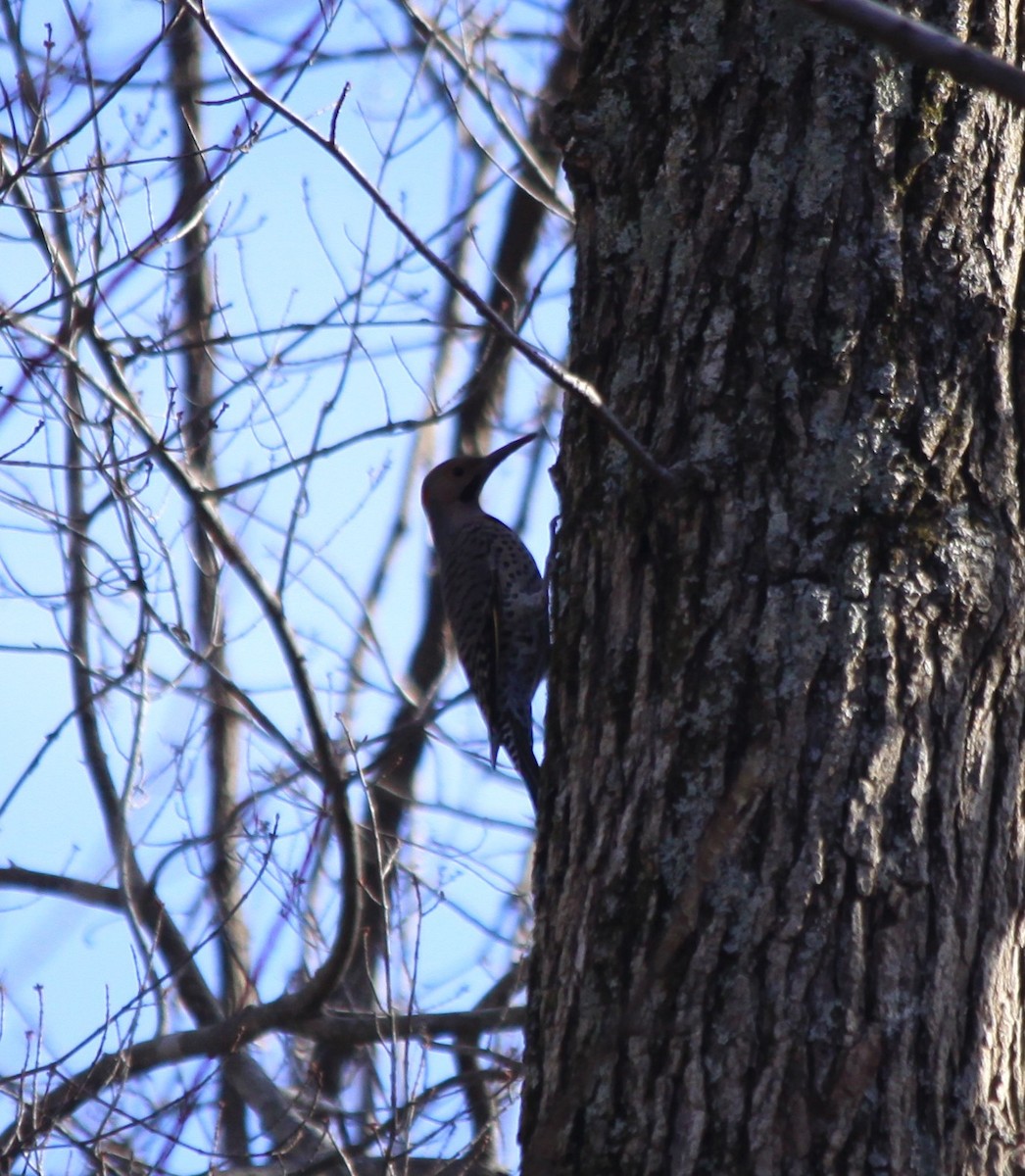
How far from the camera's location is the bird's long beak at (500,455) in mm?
5441

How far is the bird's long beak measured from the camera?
17.9ft

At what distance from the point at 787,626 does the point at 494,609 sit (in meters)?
3.34

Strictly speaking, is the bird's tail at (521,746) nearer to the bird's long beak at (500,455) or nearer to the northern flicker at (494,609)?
the northern flicker at (494,609)

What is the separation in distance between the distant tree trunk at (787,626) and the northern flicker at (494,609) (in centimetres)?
257

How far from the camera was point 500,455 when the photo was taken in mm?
5848

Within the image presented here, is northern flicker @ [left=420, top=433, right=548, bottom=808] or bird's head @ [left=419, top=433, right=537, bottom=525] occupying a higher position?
bird's head @ [left=419, top=433, right=537, bottom=525]

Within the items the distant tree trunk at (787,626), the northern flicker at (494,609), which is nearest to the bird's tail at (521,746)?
the northern flicker at (494,609)

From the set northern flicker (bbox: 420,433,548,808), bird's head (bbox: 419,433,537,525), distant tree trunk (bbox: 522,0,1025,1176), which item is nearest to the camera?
distant tree trunk (bbox: 522,0,1025,1176)

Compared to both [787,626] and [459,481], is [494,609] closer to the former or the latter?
[459,481]

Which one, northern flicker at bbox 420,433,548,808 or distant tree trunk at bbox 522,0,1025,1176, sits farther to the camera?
northern flicker at bbox 420,433,548,808

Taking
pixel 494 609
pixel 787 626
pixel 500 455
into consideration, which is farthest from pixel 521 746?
pixel 787 626

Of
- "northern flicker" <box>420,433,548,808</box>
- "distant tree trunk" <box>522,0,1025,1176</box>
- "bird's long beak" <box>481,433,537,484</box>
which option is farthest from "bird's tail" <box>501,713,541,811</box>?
"distant tree trunk" <box>522,0,1025,1176</box>

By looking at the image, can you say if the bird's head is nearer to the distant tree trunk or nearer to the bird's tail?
the bird's tail

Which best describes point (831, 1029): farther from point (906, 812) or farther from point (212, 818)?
point (212, 818)
